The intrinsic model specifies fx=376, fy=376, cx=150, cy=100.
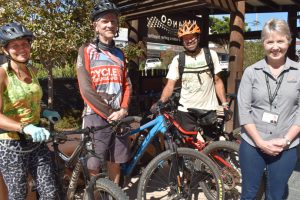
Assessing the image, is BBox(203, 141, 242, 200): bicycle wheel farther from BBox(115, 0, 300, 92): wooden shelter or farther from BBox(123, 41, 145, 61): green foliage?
BBox(123, 41, 145, 61): green foliage

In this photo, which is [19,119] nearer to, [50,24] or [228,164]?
[228,164]

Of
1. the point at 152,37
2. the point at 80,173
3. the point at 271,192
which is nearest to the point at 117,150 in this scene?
the point at 80,173

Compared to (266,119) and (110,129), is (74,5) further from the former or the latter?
(266,119)

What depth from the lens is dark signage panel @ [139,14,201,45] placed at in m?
8.40

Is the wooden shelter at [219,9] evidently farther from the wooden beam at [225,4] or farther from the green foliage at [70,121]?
the green foliage at [70,121]

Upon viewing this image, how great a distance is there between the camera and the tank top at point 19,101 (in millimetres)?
2494

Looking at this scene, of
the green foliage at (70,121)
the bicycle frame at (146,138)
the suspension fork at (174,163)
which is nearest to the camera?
the suspension fork at (174,163)

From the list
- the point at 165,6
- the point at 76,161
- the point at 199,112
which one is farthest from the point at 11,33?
the point at 165,6

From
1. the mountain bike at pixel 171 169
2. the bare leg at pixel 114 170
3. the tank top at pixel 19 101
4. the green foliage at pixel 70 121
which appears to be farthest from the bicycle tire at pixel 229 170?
the green foliage at pixel 70 121

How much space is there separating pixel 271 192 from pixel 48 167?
158 centimetres

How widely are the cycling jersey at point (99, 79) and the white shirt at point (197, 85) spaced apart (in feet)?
2.97

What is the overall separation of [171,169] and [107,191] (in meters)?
0.90

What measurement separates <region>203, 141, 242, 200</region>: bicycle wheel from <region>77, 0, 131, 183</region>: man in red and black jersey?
1.11 meters

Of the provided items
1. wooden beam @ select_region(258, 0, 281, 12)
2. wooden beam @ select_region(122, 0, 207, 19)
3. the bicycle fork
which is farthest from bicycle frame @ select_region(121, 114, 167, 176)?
wooden beam @ select_region(258, 0, 281, 12)
